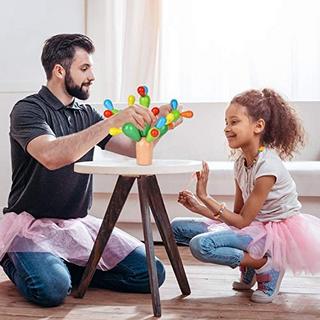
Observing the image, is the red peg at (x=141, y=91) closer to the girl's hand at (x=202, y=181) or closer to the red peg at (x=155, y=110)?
the red peg at (x=155, y=110)

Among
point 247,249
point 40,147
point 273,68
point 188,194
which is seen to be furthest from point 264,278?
point 273,68

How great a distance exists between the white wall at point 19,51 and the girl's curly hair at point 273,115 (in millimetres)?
2019

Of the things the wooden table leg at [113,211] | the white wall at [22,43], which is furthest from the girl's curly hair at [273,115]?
the white wall at [22,43]

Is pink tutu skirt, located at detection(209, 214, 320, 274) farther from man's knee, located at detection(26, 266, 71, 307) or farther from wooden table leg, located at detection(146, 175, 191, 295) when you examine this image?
man's knee, located at detection(26, 266, 71, 307)

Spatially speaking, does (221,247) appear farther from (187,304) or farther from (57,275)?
(57,275)

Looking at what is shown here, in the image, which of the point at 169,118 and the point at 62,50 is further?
the point at 62,50

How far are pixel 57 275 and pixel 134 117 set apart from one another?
0.56 m

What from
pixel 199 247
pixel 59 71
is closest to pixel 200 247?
pixel 199 247

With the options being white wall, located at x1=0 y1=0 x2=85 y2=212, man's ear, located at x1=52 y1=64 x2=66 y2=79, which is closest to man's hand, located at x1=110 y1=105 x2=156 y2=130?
man's ear, located at x1=52 y1=64 x2=66 y2=79

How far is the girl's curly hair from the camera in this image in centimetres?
200

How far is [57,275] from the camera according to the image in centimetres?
188

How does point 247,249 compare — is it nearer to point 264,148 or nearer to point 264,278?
point 264,278

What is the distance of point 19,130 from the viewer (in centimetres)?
193

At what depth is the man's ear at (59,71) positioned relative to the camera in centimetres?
209
